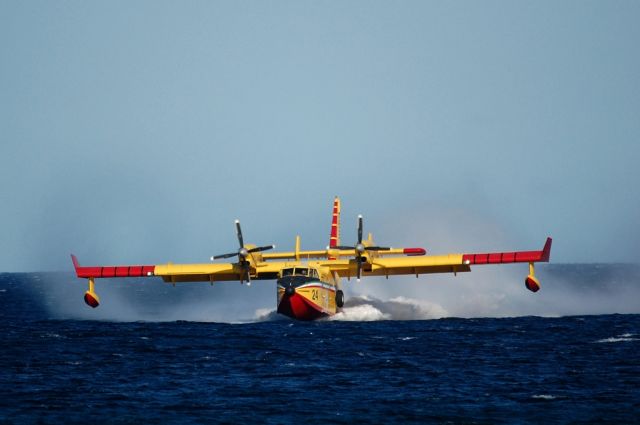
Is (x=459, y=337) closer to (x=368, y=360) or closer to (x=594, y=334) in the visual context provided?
(x=594, y=334)

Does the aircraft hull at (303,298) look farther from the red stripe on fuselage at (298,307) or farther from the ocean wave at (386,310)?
the ocean wave at (386,310)

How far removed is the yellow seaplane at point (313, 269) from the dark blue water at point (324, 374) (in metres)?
2.15

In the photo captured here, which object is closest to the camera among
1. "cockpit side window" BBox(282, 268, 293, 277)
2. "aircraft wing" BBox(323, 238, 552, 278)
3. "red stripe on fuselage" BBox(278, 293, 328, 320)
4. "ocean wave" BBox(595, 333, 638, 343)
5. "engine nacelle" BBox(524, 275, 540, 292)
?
"ocean wave" BBox(595, 333, 638, 343)

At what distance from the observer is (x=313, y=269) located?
207 ft

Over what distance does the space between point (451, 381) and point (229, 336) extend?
2134 centimetres

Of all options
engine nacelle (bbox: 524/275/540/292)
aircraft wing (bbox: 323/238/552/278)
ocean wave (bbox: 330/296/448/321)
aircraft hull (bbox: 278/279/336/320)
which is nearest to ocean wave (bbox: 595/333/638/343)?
engine nacelle (bbox: 524/275/540/292)

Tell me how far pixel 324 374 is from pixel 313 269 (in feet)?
68.7

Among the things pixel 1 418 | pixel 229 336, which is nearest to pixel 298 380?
pixel 1 418

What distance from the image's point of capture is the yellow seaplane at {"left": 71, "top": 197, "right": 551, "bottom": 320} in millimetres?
62406

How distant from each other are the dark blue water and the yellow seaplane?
7.07 ft

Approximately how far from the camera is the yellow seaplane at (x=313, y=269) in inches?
2457

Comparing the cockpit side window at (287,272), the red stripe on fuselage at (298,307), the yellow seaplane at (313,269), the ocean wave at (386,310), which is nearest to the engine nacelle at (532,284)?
the yellow seaplane at (313,269)

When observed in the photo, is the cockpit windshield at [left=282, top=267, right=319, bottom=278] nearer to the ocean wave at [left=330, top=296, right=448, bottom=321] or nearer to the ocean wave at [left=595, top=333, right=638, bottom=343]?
the ocean wave at [left=330, top=296, right=448, bottom=321]

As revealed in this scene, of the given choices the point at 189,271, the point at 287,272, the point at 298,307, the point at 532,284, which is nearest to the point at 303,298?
the point at 298,307
